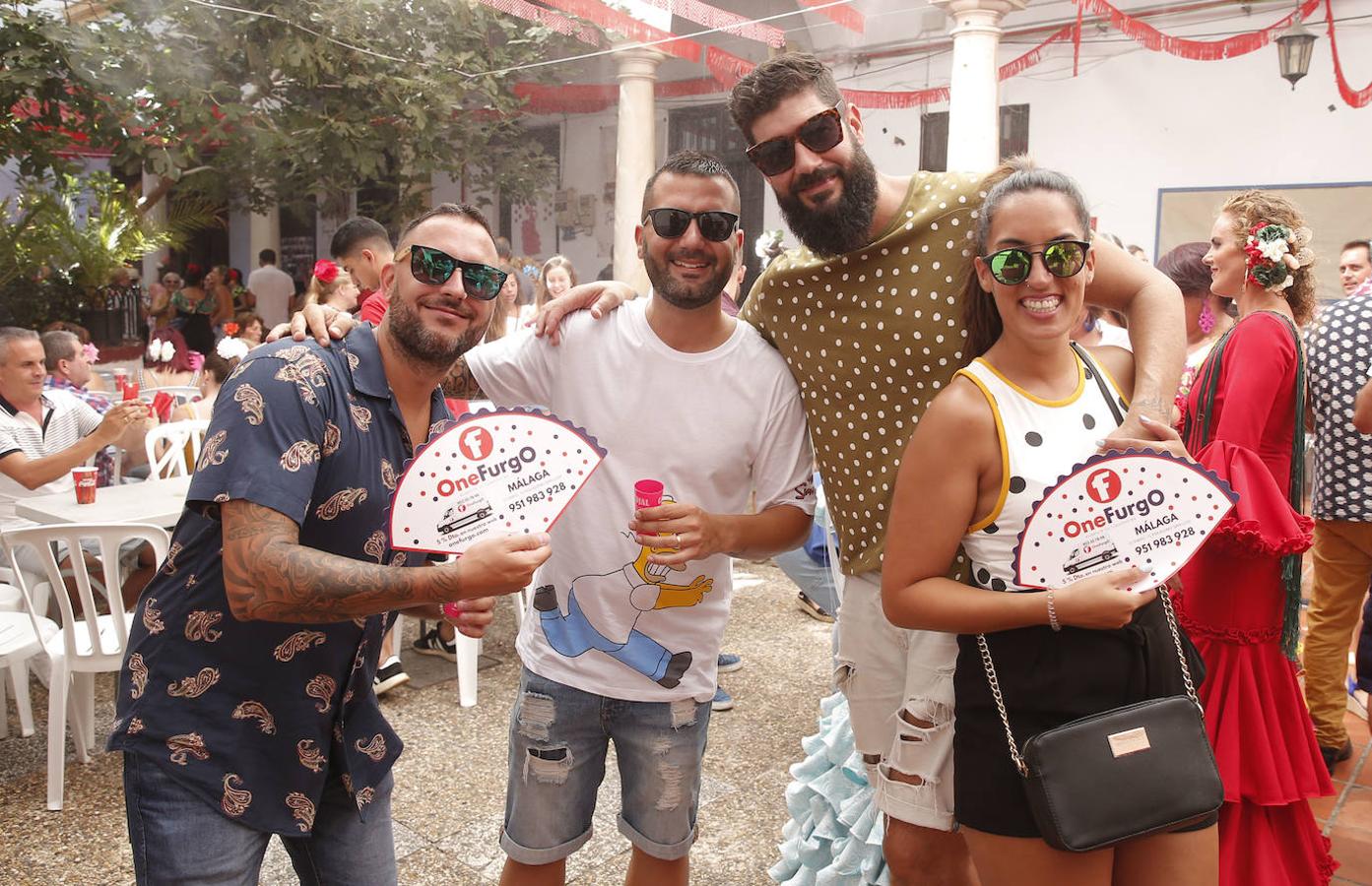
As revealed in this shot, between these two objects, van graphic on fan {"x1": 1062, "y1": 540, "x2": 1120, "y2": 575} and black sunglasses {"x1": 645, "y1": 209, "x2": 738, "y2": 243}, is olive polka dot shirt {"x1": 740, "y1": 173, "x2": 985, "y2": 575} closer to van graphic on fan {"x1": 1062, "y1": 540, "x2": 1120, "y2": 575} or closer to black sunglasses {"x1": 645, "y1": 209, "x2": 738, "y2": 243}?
black sunglasses {"x1": 645, "y1": 209, "x2": 738, "y2": 243}

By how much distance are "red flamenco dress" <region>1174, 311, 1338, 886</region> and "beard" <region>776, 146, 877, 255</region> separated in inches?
53.5

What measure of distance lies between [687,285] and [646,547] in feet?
1.77

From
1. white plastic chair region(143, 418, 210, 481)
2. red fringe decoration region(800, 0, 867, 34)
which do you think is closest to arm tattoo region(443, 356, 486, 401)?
white plastic chair region(143, 418, 210, 481)

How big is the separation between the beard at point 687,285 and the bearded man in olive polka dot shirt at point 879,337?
169 mm

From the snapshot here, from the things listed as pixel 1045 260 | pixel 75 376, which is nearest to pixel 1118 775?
pixel 1045 260

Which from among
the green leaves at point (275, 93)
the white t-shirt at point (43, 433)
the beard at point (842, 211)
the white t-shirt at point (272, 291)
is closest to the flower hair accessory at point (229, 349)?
the white t-shirt at point (43, 433)

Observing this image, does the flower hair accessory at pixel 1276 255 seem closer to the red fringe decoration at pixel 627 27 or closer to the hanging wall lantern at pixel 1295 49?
the red fringe decoration at pixel 627 27

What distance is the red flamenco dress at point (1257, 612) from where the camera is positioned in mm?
2686

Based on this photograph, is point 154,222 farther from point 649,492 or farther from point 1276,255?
point 1276,255

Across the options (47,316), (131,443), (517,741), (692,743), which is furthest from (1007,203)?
(47,316)

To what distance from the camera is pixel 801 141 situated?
2.09 m

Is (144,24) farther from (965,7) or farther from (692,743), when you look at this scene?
(692,743)

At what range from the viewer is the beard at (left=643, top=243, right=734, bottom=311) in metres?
2.10

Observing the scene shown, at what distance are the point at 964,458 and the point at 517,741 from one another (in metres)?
1.16
